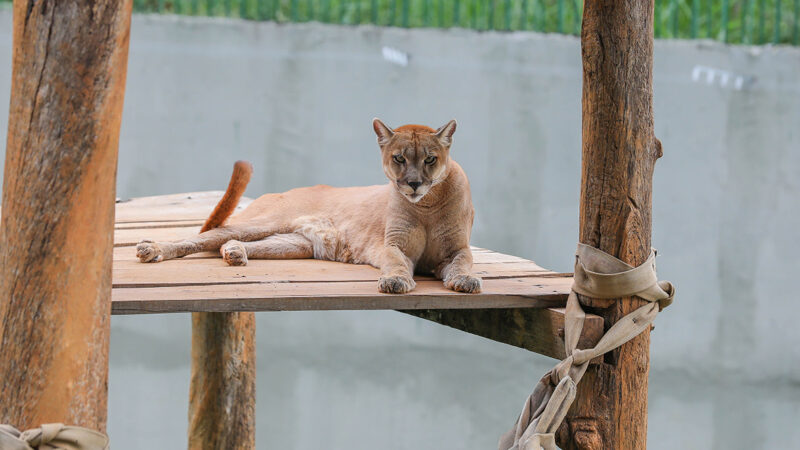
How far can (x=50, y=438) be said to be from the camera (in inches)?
83.0

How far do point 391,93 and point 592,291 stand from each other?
13.7ft

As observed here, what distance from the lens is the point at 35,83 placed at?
209 cm

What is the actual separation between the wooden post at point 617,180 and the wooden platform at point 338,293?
6.2 inches

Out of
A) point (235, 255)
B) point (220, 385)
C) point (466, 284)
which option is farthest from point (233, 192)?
point (220, 385)

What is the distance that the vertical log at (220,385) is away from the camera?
195 inches

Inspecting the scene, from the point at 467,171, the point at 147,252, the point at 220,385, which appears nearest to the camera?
the point at 147,252

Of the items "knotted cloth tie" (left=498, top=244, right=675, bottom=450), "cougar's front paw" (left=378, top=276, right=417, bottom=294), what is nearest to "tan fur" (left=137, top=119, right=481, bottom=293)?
"cougar's front paw" (left=378, top=276, right=417, bottom=294)

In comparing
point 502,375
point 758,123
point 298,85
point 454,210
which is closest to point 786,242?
point 758,123

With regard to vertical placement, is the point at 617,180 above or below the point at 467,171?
above

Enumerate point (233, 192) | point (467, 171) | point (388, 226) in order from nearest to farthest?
1. point (388, 226)
2. point (233, 192)
3. point (467, 171)

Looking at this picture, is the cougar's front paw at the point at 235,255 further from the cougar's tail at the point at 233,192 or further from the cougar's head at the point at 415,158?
the cougar's head at the point at 415,158

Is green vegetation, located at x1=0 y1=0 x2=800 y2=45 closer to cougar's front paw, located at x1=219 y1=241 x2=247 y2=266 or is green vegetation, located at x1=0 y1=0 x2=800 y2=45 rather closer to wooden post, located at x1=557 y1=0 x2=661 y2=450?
cougar's front paw, located at x1=219 y1=241 x2=247 y2=266

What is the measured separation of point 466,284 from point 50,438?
1.40 metres

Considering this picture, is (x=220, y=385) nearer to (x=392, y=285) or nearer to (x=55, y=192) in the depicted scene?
(x=392, y=285)
